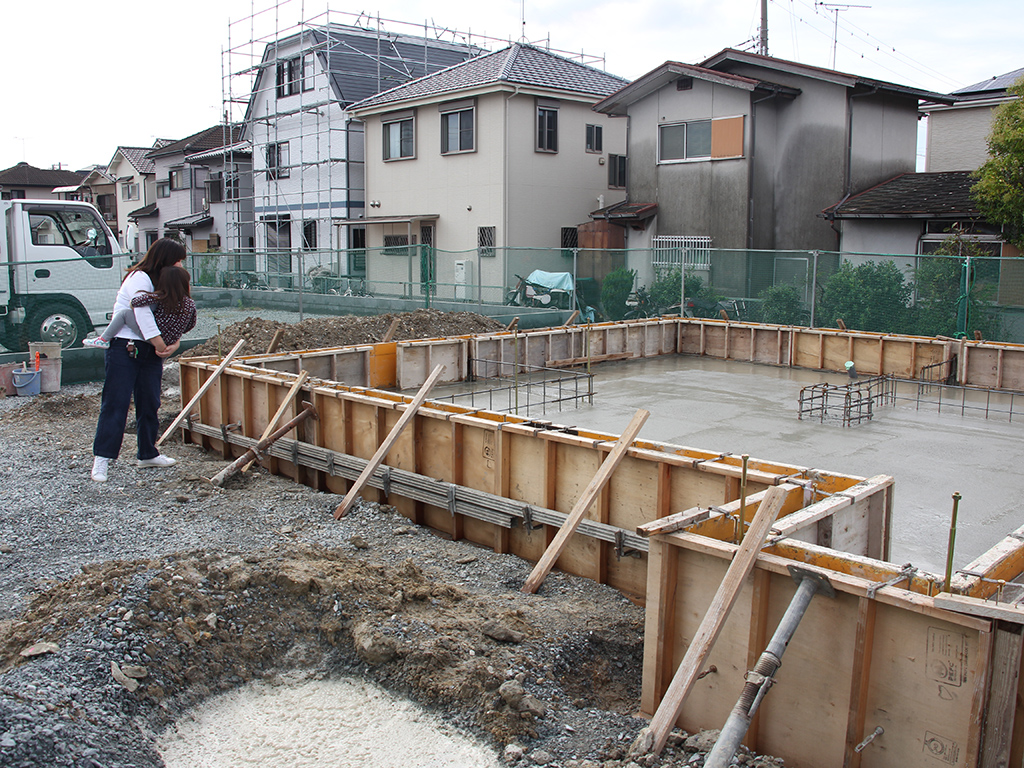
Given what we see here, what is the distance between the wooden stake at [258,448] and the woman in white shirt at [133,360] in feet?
3.20

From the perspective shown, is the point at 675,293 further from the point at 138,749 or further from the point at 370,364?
the point at 138,749

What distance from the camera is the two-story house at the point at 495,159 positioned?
2744 cm

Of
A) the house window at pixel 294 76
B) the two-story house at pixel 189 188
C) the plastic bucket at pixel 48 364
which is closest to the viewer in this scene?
the plastic bucket at pixel 48 364

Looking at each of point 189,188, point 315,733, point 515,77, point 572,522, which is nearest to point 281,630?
point 315,733

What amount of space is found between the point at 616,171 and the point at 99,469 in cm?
2537

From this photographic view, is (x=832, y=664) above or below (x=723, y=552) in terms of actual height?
below

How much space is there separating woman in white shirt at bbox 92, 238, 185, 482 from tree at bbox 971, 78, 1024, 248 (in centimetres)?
1712

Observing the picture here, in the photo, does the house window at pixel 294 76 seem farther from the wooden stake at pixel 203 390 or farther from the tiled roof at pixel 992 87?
the wooden stake at pixel 203 390

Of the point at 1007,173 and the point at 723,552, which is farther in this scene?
the point at 1007,173

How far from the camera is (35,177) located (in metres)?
67.3

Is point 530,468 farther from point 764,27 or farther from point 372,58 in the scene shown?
point 764,27

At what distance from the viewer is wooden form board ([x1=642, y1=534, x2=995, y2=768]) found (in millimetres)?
3689

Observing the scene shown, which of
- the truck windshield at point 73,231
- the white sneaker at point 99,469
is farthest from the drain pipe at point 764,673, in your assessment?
the truck windshield at point 73,231

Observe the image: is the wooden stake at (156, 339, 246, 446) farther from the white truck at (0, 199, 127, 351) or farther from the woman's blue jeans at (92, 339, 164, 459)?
the white truck at (0, 199, 127, 351)
